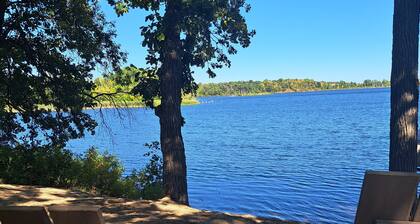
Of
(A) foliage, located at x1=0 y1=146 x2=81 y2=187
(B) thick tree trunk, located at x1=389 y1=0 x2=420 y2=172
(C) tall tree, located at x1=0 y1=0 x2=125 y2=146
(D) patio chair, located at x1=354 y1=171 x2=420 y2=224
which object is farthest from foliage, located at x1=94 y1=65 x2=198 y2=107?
(D) patio chair, located at x1=354 y1=171 x2=420 y2=224

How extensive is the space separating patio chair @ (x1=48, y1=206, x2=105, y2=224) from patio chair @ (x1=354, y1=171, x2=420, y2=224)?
2.35 metres

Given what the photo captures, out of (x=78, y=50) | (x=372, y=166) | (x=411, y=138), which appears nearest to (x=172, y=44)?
(x=78, y=50)

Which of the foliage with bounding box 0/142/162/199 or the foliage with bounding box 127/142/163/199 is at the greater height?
the foliage with bounding box 0/142/162/199

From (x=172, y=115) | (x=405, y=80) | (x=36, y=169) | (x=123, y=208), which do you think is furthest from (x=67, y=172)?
(x=405, y=80)

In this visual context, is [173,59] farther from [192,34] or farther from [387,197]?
[387,197]

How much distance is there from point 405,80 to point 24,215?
19.1 ft

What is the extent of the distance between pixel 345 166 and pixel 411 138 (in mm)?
19143

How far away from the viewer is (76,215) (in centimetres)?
302

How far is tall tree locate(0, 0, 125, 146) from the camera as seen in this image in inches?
435

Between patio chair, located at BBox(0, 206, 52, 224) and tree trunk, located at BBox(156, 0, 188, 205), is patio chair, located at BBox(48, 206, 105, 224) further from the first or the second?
tree trunk, located at BBox(156, 0, 188, 205)

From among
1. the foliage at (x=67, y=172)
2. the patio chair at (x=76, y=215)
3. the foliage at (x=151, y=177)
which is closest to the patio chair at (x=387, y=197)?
the patio chair at (x=76, y=215)

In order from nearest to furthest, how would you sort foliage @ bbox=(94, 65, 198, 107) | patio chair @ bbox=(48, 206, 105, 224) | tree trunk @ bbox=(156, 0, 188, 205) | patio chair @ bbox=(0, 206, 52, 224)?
patio chair @ bbox=(0, 206, 52, 224), patio chair @ bbox=(48, 206, 105, 224), tree trunk @ bbox=(156, 0, 188, 205), foliage @ bbox=(94, 65, 198, 107)

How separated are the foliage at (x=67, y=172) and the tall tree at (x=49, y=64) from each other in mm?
1284

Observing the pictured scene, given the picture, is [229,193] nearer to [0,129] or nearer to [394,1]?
[0,129]
